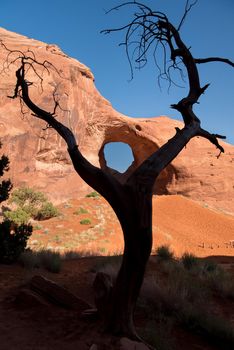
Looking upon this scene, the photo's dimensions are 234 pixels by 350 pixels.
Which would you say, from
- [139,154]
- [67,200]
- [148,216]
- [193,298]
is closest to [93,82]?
[139,154]

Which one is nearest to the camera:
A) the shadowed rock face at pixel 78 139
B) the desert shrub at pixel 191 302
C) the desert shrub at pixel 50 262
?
the desert shrub at pixel 191 302

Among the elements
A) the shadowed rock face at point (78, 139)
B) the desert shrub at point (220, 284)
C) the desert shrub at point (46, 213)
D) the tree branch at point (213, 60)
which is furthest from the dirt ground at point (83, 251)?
the tree branch at point (213, 60)

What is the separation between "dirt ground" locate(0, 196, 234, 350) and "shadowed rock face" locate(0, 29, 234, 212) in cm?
295

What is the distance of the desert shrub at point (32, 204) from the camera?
789 inches

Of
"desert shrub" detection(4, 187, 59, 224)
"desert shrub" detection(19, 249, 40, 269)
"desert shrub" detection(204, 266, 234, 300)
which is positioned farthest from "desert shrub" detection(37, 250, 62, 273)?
"desert shrub" detection(4, 187, 59, 224)

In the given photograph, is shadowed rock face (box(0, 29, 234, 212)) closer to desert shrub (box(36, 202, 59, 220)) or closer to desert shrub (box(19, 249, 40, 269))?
desert shrub (box(36, 202, 59, 220))

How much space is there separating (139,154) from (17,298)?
28597 mm

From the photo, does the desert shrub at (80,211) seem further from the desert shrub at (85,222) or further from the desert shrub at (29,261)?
the desert shrub at (29,261)

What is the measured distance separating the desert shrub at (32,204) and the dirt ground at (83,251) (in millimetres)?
872

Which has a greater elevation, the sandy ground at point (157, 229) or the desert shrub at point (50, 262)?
the sandy ground at point (157, 229)

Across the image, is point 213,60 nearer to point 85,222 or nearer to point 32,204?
point 85,222

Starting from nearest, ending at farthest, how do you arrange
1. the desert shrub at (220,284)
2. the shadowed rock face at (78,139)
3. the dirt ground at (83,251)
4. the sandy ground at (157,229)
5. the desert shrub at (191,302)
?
1. the dirt ground at (83,251)
2. the desert shrub at (191,302)
3. the desert shrub at (220,284)
4. the sandy ground at (157,229)
5. the shadowed rock face at (78,139)

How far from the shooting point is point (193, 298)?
6.71 metres

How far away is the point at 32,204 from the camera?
819 inches
